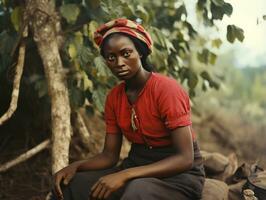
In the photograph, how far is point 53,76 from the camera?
3447mm

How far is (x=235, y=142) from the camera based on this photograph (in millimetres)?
7191

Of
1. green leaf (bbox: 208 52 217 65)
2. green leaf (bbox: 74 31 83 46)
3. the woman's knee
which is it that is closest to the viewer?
the woman's knee

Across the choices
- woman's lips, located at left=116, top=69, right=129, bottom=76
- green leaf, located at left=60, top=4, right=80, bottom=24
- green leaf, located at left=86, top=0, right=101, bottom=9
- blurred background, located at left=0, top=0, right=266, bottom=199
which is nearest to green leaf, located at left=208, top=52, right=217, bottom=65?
blurred background, located at left=0, top=0, right=266, bottom=199

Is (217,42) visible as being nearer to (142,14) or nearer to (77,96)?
(142,14)

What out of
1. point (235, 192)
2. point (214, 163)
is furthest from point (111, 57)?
point (214, 163)

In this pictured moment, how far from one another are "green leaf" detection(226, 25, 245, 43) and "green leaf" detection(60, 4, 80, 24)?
1.17 m

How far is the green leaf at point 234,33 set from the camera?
3599mm

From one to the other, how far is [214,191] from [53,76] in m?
1.41

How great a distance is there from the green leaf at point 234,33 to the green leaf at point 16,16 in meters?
1.57

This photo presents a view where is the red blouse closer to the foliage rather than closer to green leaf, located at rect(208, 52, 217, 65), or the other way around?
the foliage

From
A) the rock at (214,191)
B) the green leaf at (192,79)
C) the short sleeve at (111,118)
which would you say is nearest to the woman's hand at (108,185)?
the short sleeve at (111,118)

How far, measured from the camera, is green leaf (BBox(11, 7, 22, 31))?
3431 millimetres

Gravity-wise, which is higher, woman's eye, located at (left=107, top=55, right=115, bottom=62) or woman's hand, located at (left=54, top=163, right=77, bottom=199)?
woman's eye, located at (left=107, top=55, right=115, bottom=62)

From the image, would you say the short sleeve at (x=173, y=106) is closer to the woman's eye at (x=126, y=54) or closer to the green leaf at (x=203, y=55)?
the woman's eye at (x=126, y=54)
